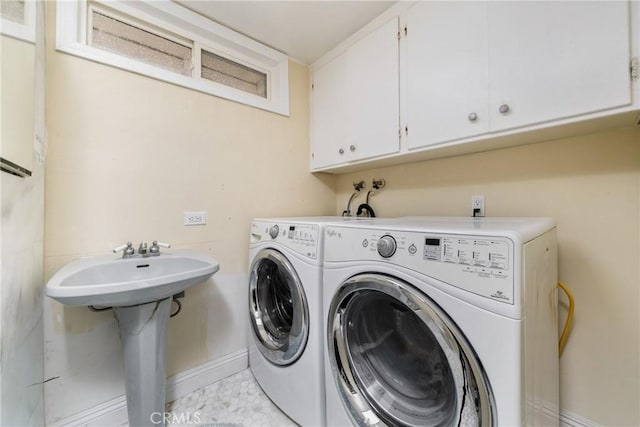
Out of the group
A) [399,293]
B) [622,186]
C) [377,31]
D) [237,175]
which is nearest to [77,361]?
[237,175]

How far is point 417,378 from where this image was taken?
970 mm

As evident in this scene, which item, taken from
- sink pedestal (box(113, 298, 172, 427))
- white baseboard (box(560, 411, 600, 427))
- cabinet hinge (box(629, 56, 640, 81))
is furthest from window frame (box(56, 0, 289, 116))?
white baseboard (box(560, 411, 600, 427))

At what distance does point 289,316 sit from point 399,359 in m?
0.72

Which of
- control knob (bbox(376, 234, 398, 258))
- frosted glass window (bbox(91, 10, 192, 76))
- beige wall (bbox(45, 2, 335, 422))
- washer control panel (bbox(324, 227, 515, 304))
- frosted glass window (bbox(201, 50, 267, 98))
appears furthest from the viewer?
frosted glass window (bbox(201, 50, 267, 98))

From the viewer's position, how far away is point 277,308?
5.25ft

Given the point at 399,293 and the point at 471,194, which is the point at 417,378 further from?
the point at 471,194

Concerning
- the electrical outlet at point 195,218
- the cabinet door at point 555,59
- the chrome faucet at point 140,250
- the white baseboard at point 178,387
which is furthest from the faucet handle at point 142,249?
the cabinet door at point 555,59

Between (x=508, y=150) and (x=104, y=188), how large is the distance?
7.11 ft

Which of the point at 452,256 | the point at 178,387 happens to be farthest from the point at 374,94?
the point at 178,387

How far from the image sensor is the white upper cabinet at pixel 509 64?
0.91 meters

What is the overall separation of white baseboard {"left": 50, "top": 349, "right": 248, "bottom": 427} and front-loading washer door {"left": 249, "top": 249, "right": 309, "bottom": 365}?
0.40 metres

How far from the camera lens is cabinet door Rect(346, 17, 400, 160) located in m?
1.56

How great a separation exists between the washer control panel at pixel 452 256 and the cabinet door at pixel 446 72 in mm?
762

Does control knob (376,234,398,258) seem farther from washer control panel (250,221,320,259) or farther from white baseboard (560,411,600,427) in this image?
white baseboard (560,411,600,427)
